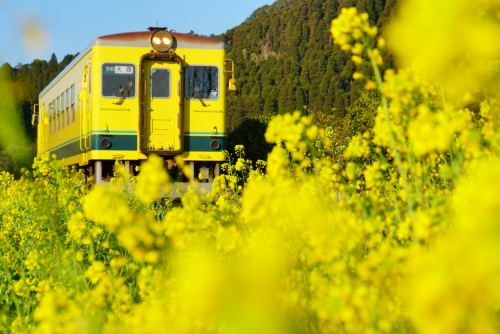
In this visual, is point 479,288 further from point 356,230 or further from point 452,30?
point 356,230

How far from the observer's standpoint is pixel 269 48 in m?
106

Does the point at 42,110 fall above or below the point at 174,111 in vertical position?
above

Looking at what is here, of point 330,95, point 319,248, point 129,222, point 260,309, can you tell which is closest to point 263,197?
point 319,248

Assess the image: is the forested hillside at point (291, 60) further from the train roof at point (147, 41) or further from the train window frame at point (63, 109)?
the train roof at point (147, 41)

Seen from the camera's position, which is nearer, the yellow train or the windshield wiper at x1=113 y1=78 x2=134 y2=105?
the yellow train

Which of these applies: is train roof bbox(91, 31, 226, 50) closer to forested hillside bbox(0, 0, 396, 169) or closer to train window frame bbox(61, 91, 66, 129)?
train window frame bbox(61, 91, 66, 129)

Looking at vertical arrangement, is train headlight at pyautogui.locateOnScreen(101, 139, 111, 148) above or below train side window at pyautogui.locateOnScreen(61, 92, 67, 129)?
below

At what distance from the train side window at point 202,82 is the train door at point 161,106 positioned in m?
A: 0.19

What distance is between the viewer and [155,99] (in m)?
12.1

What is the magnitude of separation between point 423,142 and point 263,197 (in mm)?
500

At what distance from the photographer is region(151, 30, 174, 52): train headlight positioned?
11820 millimetres

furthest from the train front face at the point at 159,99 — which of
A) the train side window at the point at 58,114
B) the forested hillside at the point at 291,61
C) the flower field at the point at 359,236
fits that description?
the forested hillside at the point at 291,61

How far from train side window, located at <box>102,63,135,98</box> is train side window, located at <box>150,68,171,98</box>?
330 mm

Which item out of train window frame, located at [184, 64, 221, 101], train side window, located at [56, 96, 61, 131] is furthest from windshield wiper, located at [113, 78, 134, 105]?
train side window, located at [56, 96, 61, 131]
